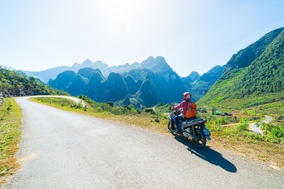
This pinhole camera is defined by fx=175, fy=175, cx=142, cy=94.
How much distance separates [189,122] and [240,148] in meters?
2.29

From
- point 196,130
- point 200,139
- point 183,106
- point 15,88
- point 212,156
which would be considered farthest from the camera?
point 15,88

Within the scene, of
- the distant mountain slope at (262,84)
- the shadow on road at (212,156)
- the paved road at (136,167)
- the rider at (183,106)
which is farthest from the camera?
the distant mountain slope at (262,84)

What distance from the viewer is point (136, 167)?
5691 millimetres

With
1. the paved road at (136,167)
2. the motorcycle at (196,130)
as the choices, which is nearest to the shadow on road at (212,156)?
the paved road at (136,167)

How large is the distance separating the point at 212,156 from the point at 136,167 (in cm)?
290

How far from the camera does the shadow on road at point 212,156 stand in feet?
18.4

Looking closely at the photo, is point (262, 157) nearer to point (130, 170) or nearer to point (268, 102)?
point (130, 170)

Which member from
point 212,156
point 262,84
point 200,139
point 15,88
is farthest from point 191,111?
point 262,84

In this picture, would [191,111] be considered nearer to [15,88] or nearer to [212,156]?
→ [212,156]

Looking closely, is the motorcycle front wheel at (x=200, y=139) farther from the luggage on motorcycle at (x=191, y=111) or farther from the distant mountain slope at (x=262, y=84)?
the distant mountain slope at (x=262, y=84)

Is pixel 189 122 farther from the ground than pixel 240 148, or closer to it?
farther from the ground

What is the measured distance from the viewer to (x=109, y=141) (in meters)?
8.72

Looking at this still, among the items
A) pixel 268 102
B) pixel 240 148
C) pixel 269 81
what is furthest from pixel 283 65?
pixel 240 148

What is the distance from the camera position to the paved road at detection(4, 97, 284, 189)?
478 cm
